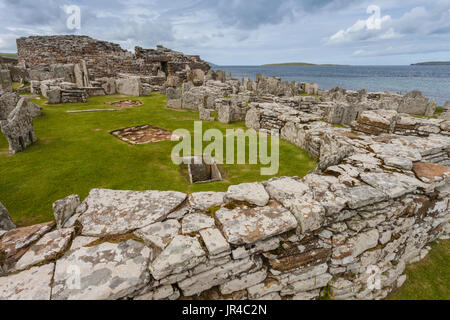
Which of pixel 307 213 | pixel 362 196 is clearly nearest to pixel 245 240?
pixel 307 213

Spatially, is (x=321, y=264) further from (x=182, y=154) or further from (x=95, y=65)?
(x=95, y=65)

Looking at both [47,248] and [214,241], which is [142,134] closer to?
[47,248]

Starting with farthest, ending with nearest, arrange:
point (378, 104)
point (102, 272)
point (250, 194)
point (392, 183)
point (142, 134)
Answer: point (378, 104) → point (142, 134) → point (392, 183) → point (250, 194) → point (102, 272)

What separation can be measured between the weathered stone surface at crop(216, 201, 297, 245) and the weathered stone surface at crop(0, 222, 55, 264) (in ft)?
7.41

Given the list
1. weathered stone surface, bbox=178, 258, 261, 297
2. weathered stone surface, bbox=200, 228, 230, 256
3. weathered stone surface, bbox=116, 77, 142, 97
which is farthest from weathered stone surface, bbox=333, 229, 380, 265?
weathered stone surface, bbox=116, 77, 142, 97

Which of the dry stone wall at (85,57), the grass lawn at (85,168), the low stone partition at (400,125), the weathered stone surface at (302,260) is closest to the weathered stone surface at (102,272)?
the weathered stone surface at (302,260)

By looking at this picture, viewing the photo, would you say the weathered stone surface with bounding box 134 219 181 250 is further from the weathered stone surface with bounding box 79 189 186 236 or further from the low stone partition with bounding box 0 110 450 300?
the weathered stone surface with bounding box 79 189 186 236

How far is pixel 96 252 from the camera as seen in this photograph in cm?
253

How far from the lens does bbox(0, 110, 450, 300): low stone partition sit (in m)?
2.37

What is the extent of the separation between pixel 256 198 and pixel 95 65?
2812 cm

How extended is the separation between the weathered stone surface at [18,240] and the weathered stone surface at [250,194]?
8.14ft

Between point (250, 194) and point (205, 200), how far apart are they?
0.70 meters

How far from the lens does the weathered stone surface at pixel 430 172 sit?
12.8 ft

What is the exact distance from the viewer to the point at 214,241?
2.68 m
